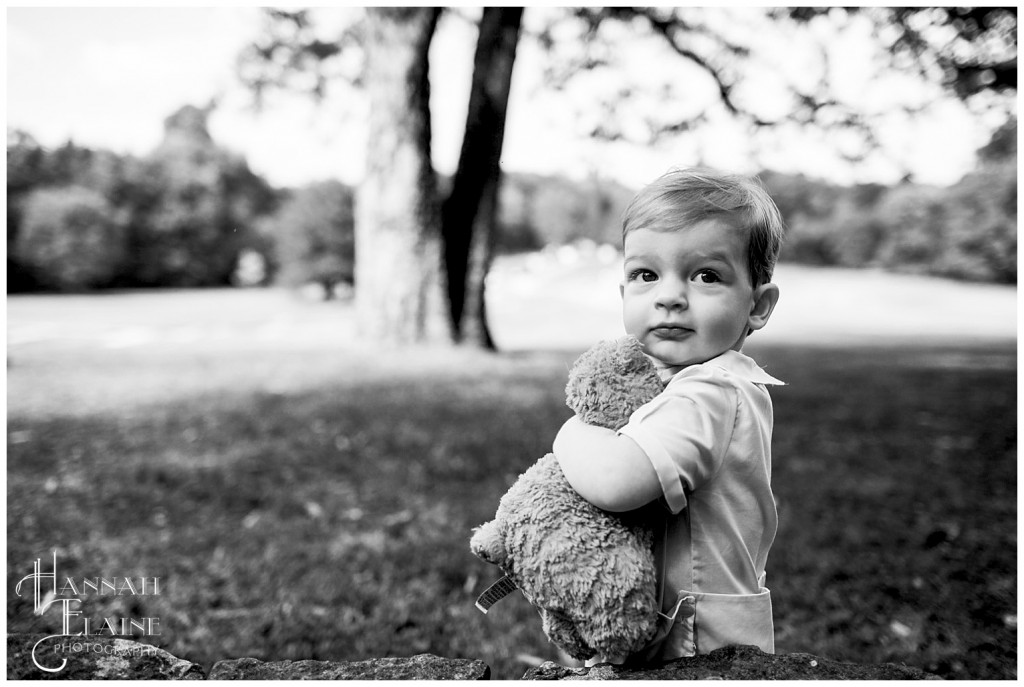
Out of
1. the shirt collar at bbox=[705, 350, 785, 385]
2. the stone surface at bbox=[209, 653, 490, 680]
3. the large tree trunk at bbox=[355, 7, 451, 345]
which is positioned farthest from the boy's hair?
the large tree trunk at bbox=[355, 7, 451, 345]

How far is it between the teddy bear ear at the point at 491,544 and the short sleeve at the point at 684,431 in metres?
0.25

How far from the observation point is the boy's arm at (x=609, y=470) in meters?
1.00

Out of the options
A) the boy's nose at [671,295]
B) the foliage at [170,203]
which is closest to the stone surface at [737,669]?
the boy's nose at [671,295]

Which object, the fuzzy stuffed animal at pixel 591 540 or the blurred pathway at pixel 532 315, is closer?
the fuzzy stuffed animal at pixel 591 540

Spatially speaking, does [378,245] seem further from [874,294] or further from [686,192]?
[874,294]

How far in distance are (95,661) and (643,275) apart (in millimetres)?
1281

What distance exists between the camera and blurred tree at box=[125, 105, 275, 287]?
469 centimetres

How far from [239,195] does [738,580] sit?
4.54m

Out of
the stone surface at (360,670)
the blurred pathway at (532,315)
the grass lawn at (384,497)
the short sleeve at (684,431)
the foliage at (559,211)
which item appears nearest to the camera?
the short sleeve at (684,431)

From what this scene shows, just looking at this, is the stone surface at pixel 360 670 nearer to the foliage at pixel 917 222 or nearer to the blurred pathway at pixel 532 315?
the foliage at pixel 917 222

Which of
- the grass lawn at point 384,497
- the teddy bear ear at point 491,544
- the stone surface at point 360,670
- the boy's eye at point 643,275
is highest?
the boy's eye at point 643,275

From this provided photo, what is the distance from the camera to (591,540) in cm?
106

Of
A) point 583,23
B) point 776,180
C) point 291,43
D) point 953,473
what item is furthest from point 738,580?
point 291,43

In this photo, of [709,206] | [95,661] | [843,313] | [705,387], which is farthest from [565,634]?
[843,313]
